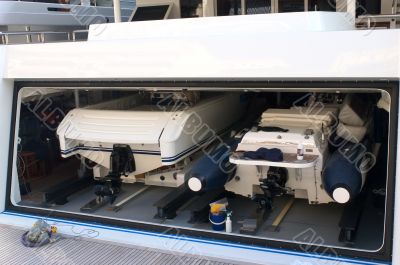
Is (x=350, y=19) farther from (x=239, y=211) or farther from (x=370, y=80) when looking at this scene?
(x=239, y=211)

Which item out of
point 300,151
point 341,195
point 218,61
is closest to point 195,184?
point 300,151

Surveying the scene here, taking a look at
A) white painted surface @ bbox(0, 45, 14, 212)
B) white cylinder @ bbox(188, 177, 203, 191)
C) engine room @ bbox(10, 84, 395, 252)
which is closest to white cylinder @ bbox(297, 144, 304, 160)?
engine room @ bbox(10, 84, 395, 252)

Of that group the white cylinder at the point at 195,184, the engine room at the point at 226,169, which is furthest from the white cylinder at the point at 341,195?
the white cylinder at the point at 195,184

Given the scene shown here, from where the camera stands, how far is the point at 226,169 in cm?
329

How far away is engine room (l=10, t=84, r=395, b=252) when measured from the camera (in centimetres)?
300

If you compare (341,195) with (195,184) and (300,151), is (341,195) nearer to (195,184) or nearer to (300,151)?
(300,151)

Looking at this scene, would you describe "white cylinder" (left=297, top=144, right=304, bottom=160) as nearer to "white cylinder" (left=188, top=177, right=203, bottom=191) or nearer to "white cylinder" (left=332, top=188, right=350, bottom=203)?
"white cylinder" (left=332, top=188, right=350, bottom=203)

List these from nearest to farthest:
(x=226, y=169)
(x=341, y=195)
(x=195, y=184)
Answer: (x=341, y=195) → (x=195, y=184) → (x=226, y=169)

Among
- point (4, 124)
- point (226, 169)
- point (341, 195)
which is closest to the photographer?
point (341, 195)

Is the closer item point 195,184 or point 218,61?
point 218,61

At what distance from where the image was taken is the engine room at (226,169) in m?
3.00

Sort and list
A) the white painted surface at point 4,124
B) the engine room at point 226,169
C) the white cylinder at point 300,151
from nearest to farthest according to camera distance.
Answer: the white cylinder at point 300,151, the engine room at point 226,169, the white painted surface at point 4,124

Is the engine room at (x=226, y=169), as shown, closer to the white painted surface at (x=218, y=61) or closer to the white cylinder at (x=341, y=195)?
the white cylinder at (x=341, y=195)

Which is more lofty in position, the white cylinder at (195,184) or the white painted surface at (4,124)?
the white painted surface at (4,124)
